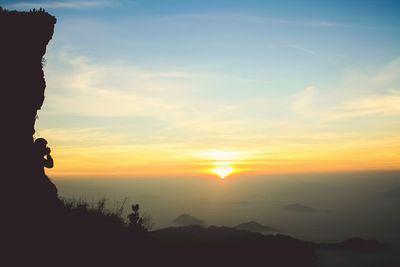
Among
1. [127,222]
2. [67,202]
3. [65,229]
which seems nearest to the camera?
[65,229]

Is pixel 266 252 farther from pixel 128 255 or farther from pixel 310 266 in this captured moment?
pixel 128 255

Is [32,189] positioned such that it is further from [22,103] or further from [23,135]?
[22,103]

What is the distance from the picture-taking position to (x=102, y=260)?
1830 centimetres

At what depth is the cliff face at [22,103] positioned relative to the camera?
16.3 meters

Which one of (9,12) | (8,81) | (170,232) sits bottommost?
(170,232)

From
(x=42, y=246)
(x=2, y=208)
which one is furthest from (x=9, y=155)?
(x=42, y=246)

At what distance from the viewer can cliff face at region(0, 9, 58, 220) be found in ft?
53.4

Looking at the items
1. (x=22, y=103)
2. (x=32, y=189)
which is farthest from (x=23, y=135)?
(x=32, y=189)

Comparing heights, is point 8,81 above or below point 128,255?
above

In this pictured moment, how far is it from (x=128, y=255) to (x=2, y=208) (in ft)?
23.9

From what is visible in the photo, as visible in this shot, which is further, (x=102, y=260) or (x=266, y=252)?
(x=266, y=252)

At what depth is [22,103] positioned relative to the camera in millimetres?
17141

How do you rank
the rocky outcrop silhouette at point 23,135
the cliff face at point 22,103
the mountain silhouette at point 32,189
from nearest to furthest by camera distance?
the mountain silhouette at point 32,189, the rocky outcrop silhouette at point 23,135, the cliff face at point 22,103

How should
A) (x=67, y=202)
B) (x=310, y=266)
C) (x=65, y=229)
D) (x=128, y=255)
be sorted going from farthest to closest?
1. (x=310, y=266)
2. (x=67, y=202)
3. (x=128, y=255)
4. (x=65, y=229)
